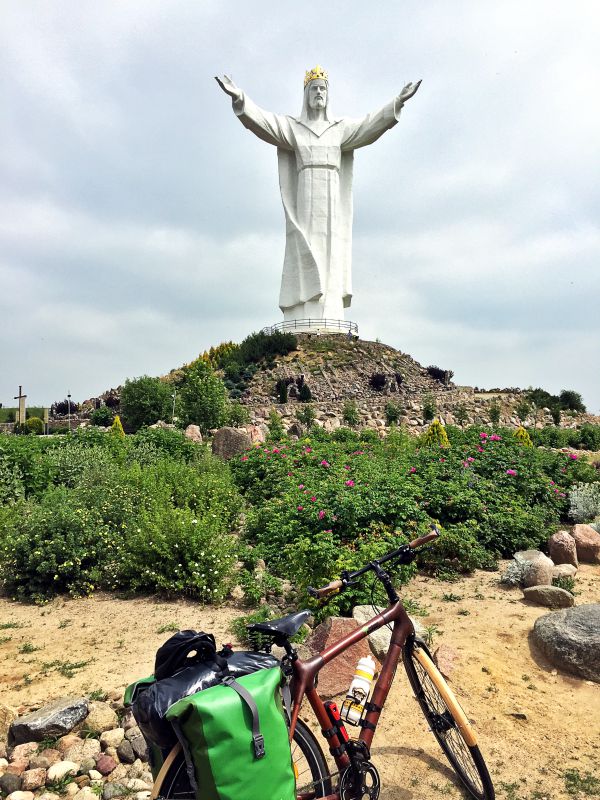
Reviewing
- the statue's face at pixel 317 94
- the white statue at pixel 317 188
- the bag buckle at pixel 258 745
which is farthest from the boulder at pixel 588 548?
the statue's face at pixel 317 94

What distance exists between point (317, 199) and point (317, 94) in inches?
211

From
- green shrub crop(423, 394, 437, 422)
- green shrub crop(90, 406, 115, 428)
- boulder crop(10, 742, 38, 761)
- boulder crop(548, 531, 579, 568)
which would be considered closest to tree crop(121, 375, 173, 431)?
green shrub crop(90, 406, 115, 428)

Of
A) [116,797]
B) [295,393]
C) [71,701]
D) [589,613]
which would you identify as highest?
[295,393]

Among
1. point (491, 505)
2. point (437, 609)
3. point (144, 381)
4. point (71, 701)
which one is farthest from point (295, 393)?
point (71, 701)

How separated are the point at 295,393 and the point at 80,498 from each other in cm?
2185

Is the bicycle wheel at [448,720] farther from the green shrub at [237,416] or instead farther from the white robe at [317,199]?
the white robe at [317,199]

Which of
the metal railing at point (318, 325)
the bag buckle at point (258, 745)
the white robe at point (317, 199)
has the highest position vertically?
the white robe at point (317, 199)

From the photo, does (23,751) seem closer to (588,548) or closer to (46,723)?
(46,723)

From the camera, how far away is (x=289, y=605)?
5.73m

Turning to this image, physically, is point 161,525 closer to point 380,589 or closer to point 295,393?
point 380,589

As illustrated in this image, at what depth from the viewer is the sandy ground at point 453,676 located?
3371 mm

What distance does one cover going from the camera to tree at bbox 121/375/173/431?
24.0 m

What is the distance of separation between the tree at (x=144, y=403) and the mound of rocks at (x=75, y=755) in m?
20.7

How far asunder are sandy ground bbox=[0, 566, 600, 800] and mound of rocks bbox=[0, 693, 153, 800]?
54cm
